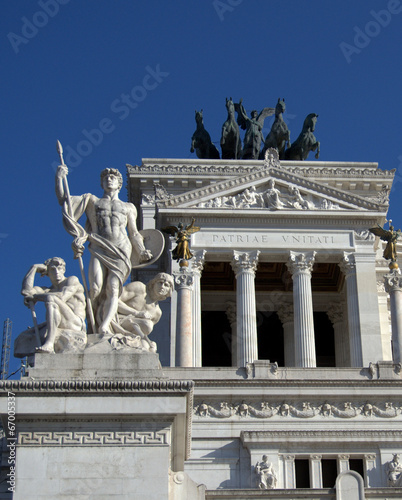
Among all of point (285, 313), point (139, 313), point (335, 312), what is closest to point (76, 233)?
point (139, 313)

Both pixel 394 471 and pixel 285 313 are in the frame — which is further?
pixel 285 313

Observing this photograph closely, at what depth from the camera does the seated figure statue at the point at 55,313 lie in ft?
58.7

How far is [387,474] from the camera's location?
121ft

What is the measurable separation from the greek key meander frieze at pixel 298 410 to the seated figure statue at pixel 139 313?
2092 cm

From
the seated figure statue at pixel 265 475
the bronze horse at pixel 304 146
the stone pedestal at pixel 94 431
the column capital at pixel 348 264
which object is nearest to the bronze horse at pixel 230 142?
the bronze horse at pixel 304 146

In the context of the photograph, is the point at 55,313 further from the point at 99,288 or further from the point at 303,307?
the point at 303,307

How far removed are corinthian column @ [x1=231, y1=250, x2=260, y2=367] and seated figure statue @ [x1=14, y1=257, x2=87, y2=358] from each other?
35.2 meters

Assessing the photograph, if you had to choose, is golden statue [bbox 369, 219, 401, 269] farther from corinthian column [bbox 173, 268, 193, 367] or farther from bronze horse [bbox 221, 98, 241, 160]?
bronze horse [bbox 221, 98, 241, 160]

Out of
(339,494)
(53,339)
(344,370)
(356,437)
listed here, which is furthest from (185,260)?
(53,339)

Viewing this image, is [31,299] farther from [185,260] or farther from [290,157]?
[290,157]

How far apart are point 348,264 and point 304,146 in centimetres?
1545

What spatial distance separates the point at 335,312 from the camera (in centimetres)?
6450

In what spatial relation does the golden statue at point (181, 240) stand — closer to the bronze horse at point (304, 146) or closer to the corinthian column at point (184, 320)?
the corinthian column at point (184, 320)

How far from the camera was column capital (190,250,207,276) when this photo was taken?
58716 mm
